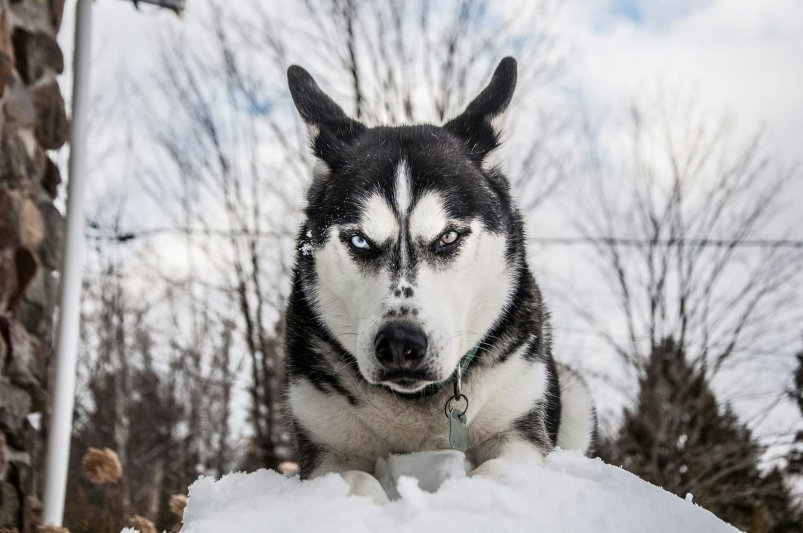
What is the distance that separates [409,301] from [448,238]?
351mm

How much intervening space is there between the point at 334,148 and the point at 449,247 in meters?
0.70

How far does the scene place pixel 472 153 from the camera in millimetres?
2984

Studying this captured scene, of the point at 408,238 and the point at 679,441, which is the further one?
the point at 679,441

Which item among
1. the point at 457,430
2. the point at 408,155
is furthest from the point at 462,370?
the point at 408,155

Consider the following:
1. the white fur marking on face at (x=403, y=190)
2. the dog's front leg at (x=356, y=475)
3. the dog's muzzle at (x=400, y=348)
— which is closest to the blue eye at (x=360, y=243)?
the white fur marking on face at (x=403, y=190)

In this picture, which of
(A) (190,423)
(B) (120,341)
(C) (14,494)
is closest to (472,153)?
(C) (14,494)

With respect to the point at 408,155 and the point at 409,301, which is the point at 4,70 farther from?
the point at 409,301

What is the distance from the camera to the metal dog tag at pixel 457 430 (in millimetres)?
2588

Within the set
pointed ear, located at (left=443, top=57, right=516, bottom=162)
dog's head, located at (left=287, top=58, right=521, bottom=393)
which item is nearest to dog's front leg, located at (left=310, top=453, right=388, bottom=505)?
dog's head, located at (left=287, top=58, right=521, bottom=393)

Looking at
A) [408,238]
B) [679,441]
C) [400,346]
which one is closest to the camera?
[400,346]

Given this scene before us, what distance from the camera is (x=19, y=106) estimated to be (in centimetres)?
427

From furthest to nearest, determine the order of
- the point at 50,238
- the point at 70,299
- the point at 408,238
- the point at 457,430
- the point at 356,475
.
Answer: the point at 70,299
the point at 50,238
the point at 457,430
the point at 408,238
the point at 356,475

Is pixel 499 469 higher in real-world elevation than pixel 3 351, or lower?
lower

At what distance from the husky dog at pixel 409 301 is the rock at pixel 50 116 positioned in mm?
2151
